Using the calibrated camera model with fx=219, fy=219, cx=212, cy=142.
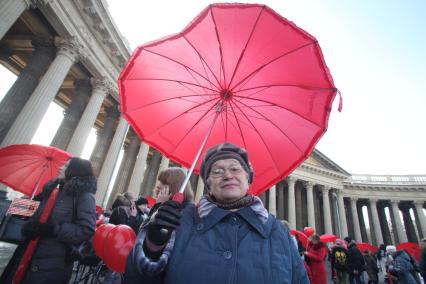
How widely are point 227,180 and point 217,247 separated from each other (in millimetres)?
508

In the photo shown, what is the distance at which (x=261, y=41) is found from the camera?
1948 mm

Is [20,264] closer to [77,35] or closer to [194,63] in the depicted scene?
[194,63]

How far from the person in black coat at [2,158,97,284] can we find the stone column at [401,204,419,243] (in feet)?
149

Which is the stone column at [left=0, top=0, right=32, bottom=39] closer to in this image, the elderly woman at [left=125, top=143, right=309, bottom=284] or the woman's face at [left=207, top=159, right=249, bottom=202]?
the woman's face at [left=207, top=159, right=249, bottom=202]

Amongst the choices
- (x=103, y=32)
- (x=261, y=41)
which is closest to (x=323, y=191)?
(x=103, y=32)

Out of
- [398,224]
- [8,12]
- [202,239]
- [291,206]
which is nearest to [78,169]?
[202,239]

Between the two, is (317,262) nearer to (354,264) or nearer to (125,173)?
(354,264)

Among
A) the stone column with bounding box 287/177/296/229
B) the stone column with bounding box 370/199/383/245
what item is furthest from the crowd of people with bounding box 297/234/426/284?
the stone column with bounding box 370/199/383/245

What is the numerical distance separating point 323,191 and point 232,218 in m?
34.3

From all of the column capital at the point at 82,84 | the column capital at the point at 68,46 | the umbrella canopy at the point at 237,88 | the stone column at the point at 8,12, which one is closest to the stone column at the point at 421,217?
the umbrella canopy at the point at 237,88

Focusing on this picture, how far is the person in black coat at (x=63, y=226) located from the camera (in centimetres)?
234

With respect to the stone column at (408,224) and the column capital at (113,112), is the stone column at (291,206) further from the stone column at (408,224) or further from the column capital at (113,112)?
the column capital at (113,112)

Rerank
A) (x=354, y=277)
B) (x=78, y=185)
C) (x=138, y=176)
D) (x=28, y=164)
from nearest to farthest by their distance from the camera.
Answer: (x=78, y=185) → (x=28, y=164) → (x=354, y=277) → (x=138, y=176)

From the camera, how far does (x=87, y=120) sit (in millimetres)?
12203
